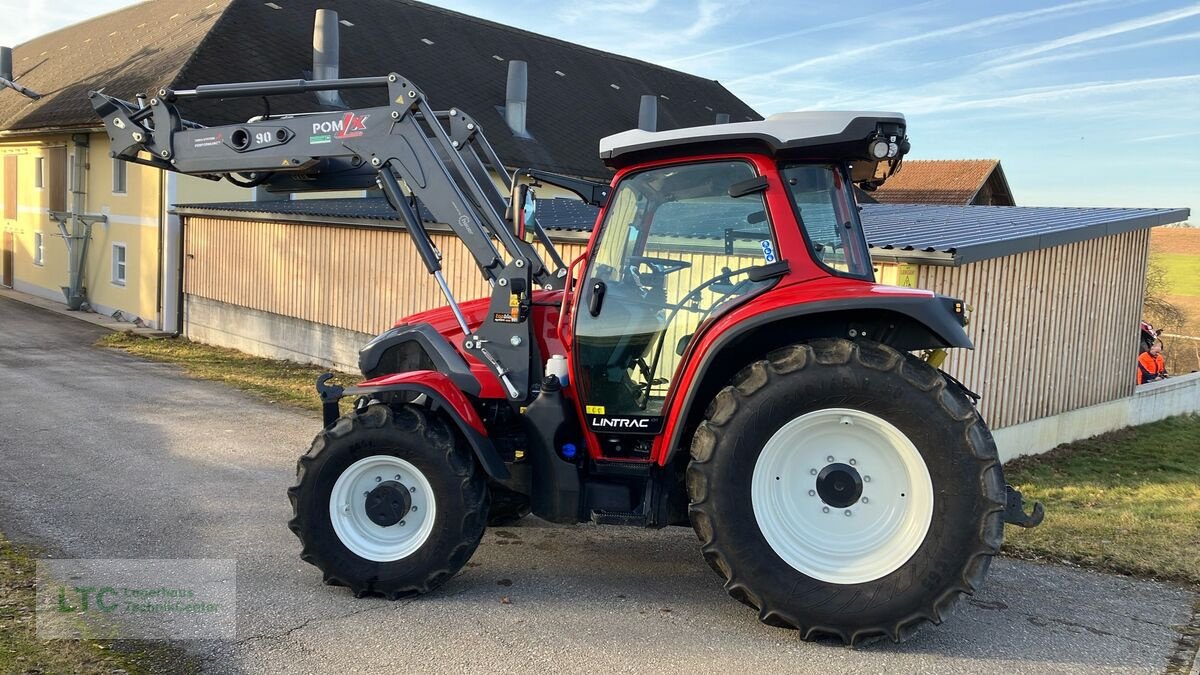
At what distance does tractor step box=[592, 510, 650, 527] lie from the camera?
4941mm

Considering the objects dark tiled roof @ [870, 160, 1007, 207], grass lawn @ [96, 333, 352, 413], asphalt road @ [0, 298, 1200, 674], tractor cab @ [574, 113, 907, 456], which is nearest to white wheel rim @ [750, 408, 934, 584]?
asphalt road @ [0, 298, 1200, 674]

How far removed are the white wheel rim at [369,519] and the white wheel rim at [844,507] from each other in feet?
5.69

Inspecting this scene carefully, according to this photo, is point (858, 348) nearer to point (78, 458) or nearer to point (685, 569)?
point (685, 569)

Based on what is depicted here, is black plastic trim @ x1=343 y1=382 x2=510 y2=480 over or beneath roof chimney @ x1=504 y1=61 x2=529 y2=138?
beneath

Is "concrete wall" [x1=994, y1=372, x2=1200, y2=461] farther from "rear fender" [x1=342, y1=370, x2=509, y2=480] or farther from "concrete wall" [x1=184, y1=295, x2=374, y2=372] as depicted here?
"concrete wall" [x1=184, y1=295, x2=374, y2=372]

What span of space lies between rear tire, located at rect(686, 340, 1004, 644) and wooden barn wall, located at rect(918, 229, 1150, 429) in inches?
148

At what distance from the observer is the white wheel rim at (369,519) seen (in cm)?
504

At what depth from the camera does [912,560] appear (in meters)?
4.33

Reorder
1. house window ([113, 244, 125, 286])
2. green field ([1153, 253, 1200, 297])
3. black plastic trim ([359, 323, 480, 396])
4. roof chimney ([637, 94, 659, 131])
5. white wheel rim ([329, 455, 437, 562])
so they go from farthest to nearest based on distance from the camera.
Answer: green field ([1153, 253, 1200, 297]) → roof chimney ([637, 94, 659, 131]) → house window ([113, 244, 125, 286]) → black plastic trim ([359, 323, 480, 396]) → white wheel rim ([329, 455, 437, 562])

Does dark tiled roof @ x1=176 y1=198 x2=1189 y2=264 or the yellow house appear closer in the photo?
dark tiled roof @ x1=176 y1=198 x2=1189 y2=264

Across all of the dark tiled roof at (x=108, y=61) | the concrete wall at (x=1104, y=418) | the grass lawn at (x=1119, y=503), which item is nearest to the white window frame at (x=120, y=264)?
the dark tiled roof at (x=108, y=61)

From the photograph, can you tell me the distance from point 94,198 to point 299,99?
5.12 meters

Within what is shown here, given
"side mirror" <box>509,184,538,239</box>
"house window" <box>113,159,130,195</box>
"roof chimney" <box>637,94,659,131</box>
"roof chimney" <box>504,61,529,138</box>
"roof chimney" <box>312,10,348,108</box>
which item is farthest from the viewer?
"roof chimney" <box>637,94,659,131</box>

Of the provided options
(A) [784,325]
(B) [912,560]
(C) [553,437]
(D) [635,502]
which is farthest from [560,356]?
(B) [912,560]
